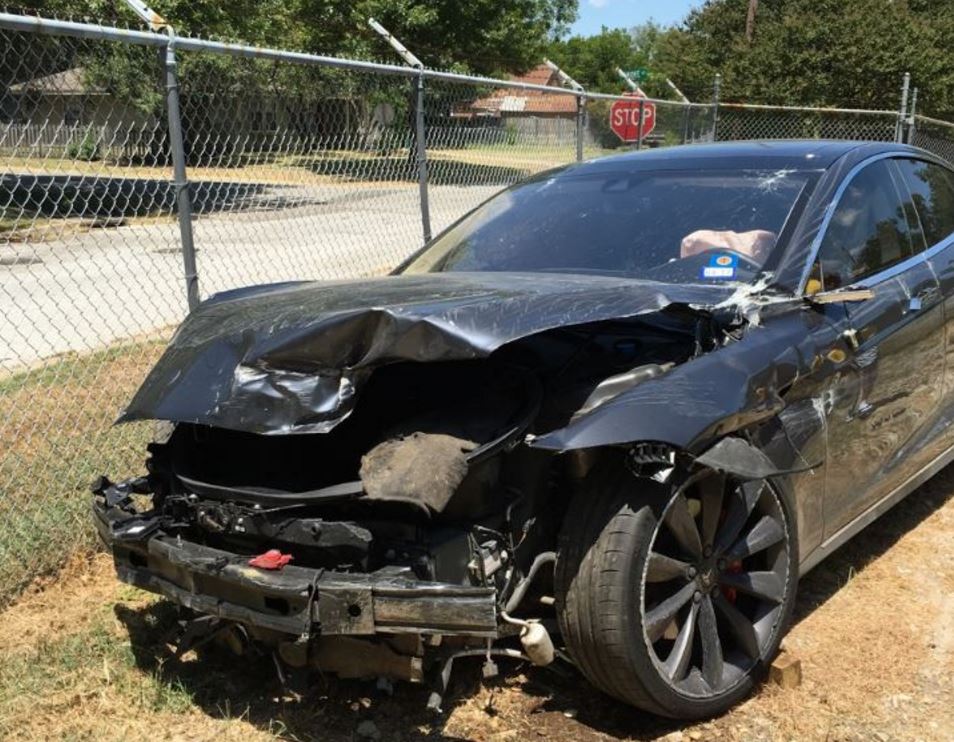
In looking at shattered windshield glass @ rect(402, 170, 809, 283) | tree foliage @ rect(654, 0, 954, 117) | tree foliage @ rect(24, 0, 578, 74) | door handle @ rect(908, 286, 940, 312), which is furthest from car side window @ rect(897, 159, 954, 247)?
tree foliage @ rect(654, 0, 954, 117)

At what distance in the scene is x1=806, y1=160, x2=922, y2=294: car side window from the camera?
11.2ft

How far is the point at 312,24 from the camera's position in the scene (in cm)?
2467

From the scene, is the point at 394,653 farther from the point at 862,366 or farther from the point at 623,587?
the point at 862,366

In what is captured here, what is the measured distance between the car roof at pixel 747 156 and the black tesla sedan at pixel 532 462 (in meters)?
0.36

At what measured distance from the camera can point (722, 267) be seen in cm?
331

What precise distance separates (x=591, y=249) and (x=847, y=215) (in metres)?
1.00

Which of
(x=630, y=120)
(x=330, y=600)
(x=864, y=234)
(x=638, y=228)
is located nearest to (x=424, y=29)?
(x=630, y=120)

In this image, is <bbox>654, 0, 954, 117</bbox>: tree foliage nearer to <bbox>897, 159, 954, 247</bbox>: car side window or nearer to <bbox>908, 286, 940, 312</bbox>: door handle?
<bbox>897, 159, 954, 247</bbox>: car side window

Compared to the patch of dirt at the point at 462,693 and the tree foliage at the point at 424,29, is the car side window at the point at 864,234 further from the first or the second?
the tree foliage at the point at 424,29

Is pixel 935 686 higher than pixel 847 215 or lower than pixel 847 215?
lower

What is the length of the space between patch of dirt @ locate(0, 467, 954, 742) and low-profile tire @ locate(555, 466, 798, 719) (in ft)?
0.61

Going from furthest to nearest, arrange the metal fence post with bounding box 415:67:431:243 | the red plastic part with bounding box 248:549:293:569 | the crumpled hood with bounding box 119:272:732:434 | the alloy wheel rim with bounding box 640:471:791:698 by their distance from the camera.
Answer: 1. the metal fence post with bounding box 415:67:431:243
2. the alloy wheel rim with bounding box 640:471:791:698
3. the crumpled hood with bounding box 119:272:732:434
4. the red plastic part with bounding box 248:549:293:569

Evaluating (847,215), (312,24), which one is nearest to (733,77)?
(312,24)

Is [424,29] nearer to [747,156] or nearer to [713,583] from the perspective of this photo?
[747,156]
